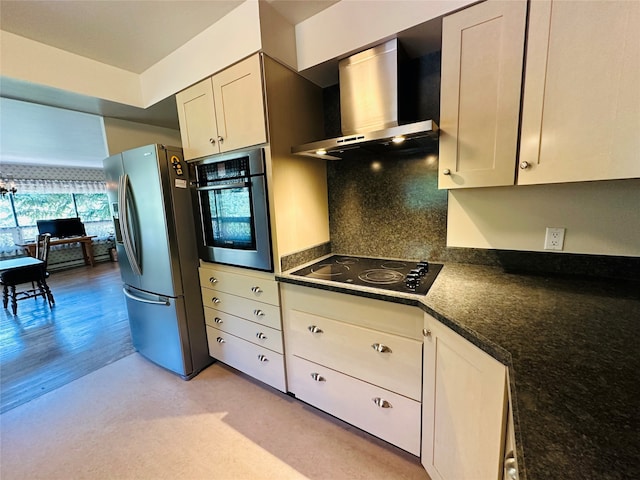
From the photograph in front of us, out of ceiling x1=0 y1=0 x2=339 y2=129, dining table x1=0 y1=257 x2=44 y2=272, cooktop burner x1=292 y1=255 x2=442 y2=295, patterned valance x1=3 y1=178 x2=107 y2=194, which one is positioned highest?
ceiling x1=0 y1=0 x2=339 y2=129

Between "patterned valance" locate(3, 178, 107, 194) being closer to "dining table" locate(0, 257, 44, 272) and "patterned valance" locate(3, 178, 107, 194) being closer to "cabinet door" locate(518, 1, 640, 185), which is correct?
"dining table" locate(0, 257, 44, 272)

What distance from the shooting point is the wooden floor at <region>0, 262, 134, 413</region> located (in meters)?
2.23

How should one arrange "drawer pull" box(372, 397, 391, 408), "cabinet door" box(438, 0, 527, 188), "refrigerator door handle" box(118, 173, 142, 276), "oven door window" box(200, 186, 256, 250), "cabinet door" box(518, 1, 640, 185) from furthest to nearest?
"refrigerator door handle" box(118, 173, 142, 276) → "oven door window" box(200, 186, 256, 250) → "drawer pull" box(372, 397, 391, 408) → "cabinet door" box(438, 0, 527, 188) → "cabinet door" box(518, 1, 640, 185)

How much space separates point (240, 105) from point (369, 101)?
2.61ft

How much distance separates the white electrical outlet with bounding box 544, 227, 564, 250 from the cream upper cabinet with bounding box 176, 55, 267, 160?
1588mm

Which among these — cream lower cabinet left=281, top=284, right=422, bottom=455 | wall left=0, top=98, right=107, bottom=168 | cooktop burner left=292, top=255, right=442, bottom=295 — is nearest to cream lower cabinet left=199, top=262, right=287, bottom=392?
cream lower cabinet left=281, top=284, right=422, bottom=455

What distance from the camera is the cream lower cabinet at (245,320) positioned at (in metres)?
1.80

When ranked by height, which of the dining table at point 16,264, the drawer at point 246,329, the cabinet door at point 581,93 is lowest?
the drawer at point 246,329

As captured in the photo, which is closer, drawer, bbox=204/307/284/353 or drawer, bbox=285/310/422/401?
drawer, bbox=285/310/422/401

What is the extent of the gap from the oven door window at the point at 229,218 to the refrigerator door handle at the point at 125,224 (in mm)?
628

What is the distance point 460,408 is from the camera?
1.01 m

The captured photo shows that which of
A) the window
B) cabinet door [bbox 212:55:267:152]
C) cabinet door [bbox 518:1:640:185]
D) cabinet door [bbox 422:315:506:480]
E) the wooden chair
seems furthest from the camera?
the window

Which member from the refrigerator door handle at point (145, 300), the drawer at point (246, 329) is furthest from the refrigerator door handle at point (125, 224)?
the drawer at point (246, 329)

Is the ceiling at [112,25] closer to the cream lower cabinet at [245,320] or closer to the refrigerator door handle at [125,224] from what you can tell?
the refrigerator door handle at [125,224]
